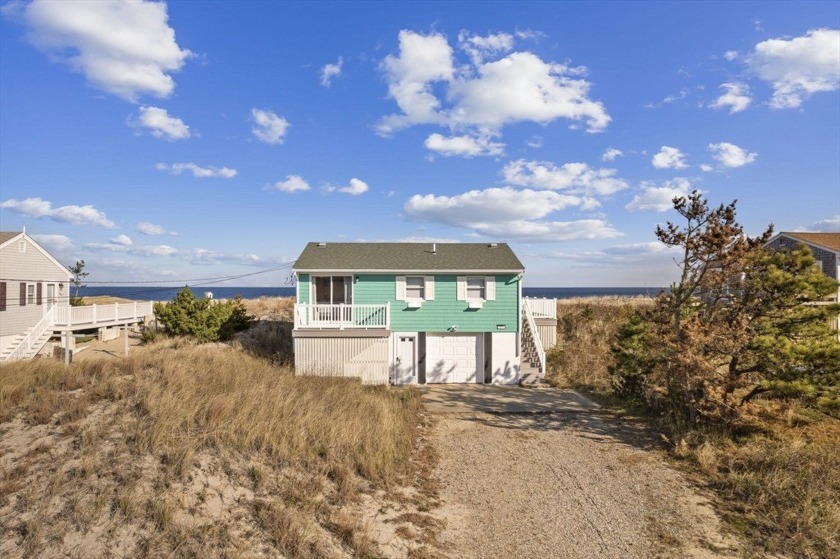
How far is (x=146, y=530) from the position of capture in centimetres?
645

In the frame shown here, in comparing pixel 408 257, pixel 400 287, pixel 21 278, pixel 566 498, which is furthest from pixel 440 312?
pixel 21 278

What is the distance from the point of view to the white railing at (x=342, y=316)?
1820cm

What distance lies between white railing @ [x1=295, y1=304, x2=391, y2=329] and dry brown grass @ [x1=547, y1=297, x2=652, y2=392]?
783 centimetres

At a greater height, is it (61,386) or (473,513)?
(61,386)

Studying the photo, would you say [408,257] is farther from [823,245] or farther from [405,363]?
[823,245]

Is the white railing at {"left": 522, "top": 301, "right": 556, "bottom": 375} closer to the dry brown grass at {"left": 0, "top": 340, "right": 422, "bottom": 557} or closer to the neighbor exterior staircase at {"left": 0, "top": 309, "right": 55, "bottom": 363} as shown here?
the dry brown grass at {"left": 0, "top": 340, "right": 422, "bottom": 557}

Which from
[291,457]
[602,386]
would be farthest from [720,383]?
[291,457]

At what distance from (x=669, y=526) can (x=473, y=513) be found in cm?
324

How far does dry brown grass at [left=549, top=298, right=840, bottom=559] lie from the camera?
23.1 ft

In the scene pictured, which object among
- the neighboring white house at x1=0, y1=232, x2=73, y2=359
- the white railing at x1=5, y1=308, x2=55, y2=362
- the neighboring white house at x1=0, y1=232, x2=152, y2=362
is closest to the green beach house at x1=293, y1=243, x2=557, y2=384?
the neighboring white house at x1=0, y1=232, x2=152, y2=362

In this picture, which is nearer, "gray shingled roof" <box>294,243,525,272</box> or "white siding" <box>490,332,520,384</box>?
"white siding" <box>490,332,520,384</box>

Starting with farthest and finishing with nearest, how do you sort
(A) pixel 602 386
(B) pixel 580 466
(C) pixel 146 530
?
(A) pixel 602 386 < (B) pixel 580 466 < (C) pixel 146 530

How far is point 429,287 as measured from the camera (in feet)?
63.3

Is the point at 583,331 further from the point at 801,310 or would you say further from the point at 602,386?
the point at 801,310
